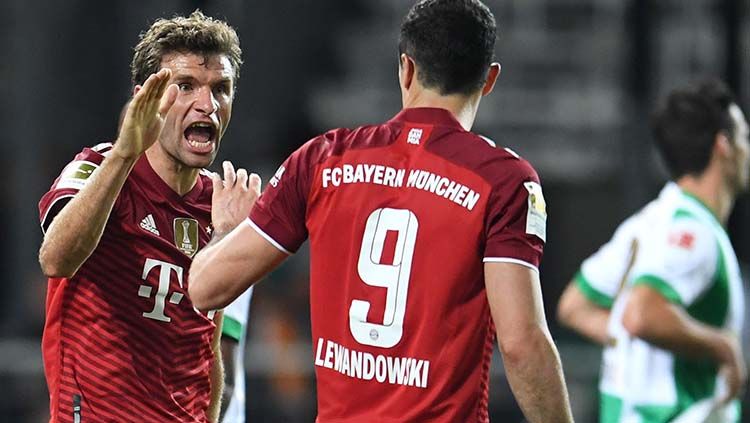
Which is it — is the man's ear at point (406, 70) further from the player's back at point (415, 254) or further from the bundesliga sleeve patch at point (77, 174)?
the bundesliga sleeve patch at point (77, 174)

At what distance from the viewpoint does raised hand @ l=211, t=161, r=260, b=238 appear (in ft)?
14.4

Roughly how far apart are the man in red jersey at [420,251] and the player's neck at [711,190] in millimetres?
2268

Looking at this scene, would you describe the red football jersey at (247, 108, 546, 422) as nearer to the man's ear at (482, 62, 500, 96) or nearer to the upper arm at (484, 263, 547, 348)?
the upper arm at (484, 263, 547, 348)

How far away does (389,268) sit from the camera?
4102 millimetres

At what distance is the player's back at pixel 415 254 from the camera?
4062 mm

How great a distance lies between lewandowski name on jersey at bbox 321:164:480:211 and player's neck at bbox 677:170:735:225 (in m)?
2.41

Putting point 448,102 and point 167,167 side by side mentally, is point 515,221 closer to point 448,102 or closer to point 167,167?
point 448,102

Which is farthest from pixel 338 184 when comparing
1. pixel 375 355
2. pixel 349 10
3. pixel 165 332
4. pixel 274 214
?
pixel 349 10

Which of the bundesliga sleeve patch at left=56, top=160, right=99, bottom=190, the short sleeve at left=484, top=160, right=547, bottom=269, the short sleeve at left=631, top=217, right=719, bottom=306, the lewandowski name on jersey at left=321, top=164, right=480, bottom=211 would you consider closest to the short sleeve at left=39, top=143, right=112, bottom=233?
the bundesliga sleeve patch at left=56, top=160, right=99, bottom=190

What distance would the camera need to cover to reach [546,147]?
Result: 1605 centimetres

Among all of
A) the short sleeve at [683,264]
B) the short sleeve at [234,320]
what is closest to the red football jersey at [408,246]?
the short sleeve at [234,320]

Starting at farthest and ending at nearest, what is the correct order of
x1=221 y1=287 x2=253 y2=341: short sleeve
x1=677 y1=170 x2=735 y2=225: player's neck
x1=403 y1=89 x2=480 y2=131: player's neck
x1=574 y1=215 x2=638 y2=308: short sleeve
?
x1=574 y1=215 x2=638 y2=308: short sleeve, x1=677 y1=170 x2=735 y2=225: player's neck, x1=221 y1=287 x2=253 y2=341: short sleeve, x1=403 y1=89 x2=480 y2=131: player's neck

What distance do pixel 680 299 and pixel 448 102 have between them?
2.13 m

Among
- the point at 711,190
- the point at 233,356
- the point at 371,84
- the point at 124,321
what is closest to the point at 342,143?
the point at 124,321
